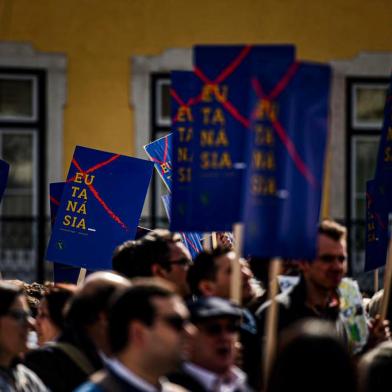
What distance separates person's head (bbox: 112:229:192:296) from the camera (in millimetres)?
7352

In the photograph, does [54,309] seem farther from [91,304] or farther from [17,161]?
[17,161]

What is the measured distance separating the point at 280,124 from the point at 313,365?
67.9 inches

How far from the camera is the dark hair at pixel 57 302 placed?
682cm

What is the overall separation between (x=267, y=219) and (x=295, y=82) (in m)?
0.56

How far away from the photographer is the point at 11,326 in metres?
5.84

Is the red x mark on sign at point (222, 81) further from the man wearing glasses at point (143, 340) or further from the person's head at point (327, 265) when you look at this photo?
the man wearing glasses at point (143, 340)

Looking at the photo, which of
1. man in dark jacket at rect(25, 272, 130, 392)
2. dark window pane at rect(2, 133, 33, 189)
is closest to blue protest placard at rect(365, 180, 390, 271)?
man in dark jacket at rect(25, 272, 130, 392)

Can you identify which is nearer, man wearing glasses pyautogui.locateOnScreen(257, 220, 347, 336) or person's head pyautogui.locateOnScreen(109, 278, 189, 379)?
person's head pyautogui.locateOnScreen(109, 278, 189, 379)

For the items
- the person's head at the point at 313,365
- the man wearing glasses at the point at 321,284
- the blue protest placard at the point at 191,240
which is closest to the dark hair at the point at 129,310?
the person's head at the point at 313,365

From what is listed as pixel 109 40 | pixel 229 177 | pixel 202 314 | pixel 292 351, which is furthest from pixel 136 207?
pixel 109 40

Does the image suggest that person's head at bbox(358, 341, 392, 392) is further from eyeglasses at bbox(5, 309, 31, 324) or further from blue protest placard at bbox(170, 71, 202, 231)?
blue protest placard at bbox(170, 71, 202, 231)

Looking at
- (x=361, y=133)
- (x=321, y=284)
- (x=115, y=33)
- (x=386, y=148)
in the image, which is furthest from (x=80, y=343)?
(x=361, y=133)

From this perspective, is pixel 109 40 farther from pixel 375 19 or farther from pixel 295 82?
pixel 295 82

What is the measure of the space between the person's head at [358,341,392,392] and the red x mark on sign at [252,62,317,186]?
3.20 ft
